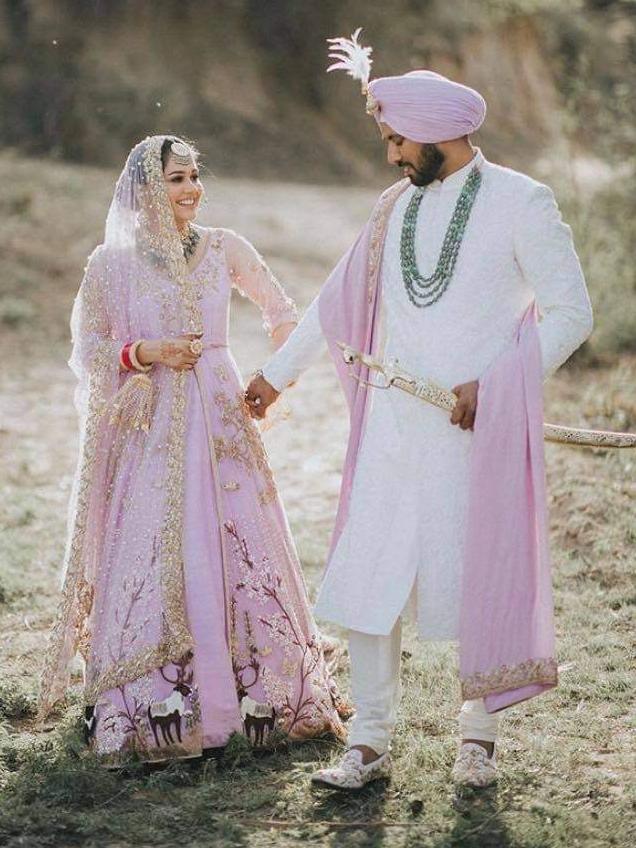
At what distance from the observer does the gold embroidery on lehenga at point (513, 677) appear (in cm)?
372

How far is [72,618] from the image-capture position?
454 centimetres

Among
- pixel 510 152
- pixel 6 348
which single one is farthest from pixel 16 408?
pixel 510 152

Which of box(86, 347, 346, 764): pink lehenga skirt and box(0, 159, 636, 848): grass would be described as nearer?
box(0, 159, 636, 848): grass

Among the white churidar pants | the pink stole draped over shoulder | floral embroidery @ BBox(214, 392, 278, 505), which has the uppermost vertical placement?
floral embroidery @ BBox(214, 392, 278, 505)

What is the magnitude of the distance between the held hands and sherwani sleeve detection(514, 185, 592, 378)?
206 millimetres

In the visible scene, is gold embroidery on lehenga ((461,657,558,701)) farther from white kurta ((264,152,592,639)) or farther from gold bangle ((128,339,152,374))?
gold bangle ((128,339,152,374))

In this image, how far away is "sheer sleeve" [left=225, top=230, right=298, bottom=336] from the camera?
15.3 ft

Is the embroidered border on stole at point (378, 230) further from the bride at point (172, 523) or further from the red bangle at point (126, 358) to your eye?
the red bangle at point (126, 358)

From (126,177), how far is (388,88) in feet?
3.32

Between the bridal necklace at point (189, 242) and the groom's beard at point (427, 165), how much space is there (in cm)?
92

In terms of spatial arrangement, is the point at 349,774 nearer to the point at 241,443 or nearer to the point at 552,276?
Answer: the point at 241,443

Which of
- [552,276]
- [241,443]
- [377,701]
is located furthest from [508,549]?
[241,443]

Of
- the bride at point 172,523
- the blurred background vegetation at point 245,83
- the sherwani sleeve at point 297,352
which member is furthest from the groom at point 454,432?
the blurred background vegetation at point 245,83

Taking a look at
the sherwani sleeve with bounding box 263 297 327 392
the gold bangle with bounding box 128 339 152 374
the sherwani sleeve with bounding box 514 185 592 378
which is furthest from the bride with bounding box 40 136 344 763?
the sherwani sleeve with bounding box 514 185 592 378
